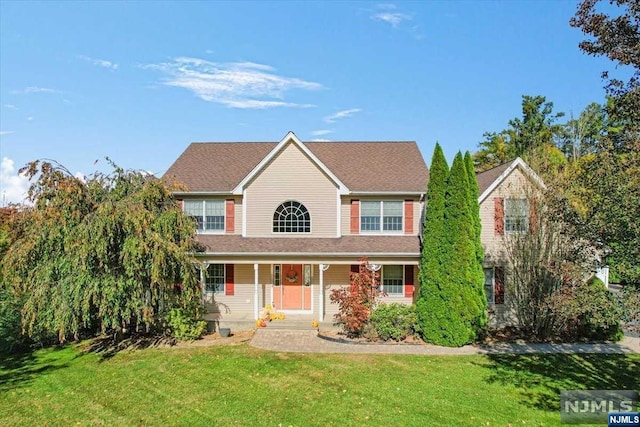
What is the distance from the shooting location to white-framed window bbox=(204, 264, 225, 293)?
18.6 meters

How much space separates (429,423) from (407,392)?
160cm

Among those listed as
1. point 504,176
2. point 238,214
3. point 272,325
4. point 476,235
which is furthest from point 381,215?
point 272,325

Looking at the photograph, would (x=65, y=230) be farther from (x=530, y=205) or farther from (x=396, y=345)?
(x=530, y=205)

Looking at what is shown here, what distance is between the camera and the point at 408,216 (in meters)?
18.8

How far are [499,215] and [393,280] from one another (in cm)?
559

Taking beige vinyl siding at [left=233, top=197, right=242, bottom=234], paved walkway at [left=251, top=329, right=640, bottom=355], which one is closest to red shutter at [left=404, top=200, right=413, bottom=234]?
paved walkway at [left=251, top=329, right=640, bottom=355]

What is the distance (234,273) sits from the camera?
18547 mm

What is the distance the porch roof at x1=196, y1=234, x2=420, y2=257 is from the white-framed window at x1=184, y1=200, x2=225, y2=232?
0.46 m

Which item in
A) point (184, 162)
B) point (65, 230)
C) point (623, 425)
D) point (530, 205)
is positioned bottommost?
point (623, 425)

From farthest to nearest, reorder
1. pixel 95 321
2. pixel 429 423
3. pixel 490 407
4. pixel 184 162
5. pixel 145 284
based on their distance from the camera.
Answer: pixel 184 162
pixel 95 321
pixel 145 284
pixel 490 407
pixel 429 423

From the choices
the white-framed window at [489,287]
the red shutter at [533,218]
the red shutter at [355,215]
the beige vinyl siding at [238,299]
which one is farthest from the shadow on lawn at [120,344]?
the red shutter at [533,218]

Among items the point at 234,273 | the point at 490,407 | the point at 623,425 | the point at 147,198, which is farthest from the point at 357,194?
the point at 623,425

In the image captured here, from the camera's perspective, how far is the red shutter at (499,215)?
1752cm

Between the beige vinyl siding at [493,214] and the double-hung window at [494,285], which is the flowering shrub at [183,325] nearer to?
the double-hung window at [494,285]
